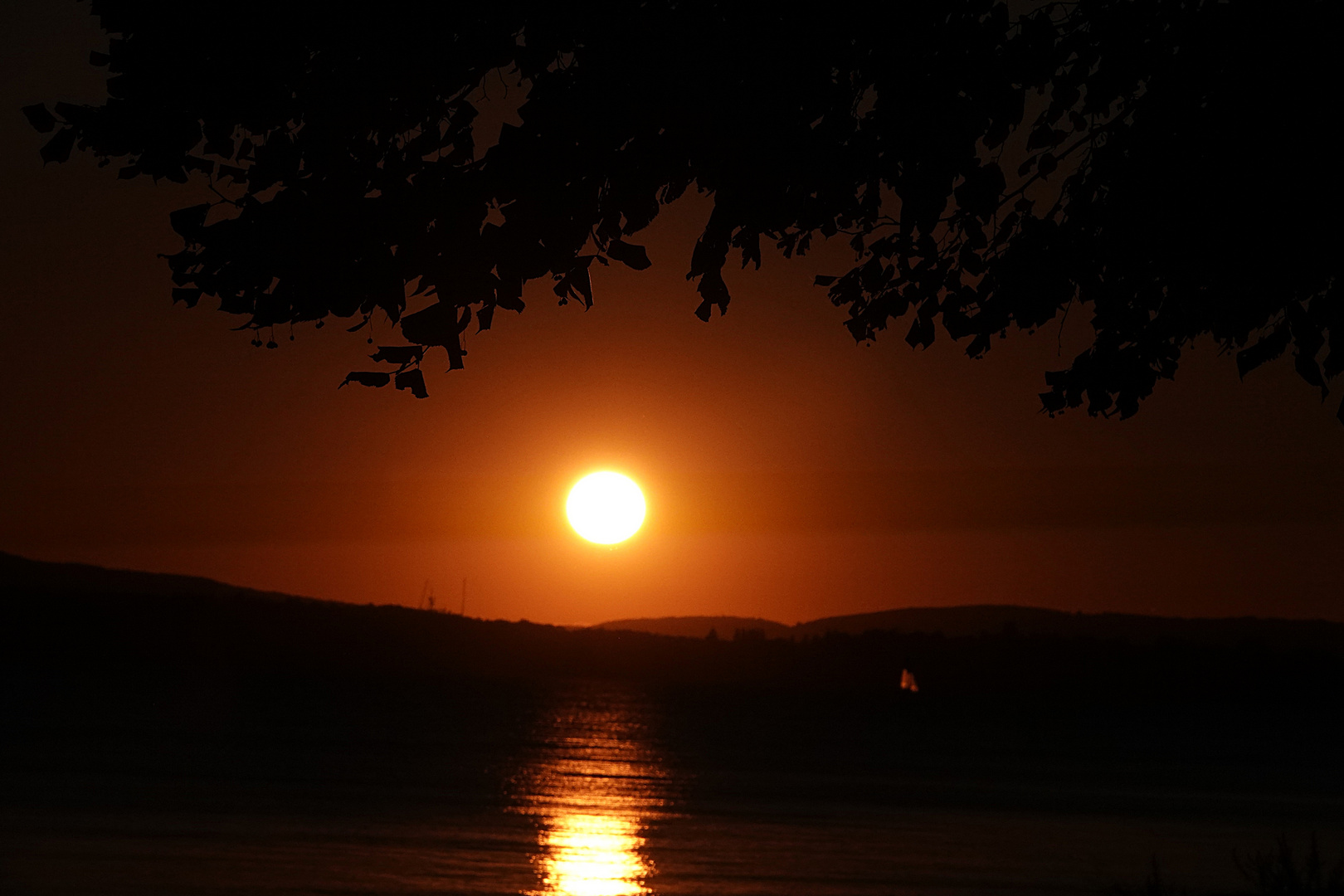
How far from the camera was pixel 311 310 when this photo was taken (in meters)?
7.83

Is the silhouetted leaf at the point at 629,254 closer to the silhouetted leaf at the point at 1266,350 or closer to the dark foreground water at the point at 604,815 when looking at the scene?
the silhouetted leaf at the point at 1266,350

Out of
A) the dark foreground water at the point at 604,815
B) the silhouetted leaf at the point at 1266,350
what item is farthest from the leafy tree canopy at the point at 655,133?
the dark foreground water at the point at 604,815

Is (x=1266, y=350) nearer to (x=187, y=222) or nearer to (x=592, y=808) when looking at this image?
(x=187, y=222)

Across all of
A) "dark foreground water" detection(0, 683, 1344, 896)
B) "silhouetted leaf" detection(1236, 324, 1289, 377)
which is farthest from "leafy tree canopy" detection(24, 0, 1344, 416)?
"dark foreground water" detection(0, 683, 1344, 896)

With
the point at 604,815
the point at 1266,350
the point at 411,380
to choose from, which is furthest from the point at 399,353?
the point at 604,815

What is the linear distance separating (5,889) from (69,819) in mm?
6463

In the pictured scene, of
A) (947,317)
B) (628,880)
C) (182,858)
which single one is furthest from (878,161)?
(182,858)

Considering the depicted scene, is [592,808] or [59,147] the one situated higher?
[59,147]

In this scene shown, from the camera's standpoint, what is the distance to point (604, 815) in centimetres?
2411

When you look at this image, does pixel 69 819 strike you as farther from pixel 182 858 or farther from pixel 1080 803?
pixel 1080 803

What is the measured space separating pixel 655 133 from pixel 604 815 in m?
17.8

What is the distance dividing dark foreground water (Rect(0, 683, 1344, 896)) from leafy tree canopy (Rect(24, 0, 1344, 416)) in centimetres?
833

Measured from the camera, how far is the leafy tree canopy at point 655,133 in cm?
751

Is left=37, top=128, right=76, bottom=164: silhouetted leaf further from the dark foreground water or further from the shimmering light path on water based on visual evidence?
the shimmering light path on water
